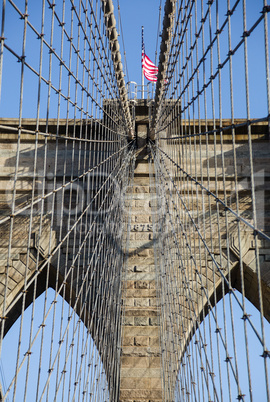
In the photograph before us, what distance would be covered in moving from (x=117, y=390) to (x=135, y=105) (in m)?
4.80

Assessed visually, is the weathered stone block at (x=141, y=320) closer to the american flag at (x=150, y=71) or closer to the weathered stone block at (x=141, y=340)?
the weathered stone block at (x=141, y=340)

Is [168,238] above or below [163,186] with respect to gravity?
below

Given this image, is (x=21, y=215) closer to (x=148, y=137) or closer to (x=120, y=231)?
(x=120, y=231)

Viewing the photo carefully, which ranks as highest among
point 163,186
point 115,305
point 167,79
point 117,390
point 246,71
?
point 167,79

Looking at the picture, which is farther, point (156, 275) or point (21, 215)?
point (21, 215)

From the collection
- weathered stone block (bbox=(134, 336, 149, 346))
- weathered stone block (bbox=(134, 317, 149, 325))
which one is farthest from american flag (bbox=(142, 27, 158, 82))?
weathered stone block (bbox=(134, 336, 149, 346))

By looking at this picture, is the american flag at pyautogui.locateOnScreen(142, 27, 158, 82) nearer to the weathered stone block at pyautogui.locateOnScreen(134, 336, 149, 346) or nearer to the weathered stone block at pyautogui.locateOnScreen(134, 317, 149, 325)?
the weathered stone block at pyautogui.locateOnScreen(134, 317, 149, 325)

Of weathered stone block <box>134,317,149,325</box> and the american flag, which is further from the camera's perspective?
the american flag

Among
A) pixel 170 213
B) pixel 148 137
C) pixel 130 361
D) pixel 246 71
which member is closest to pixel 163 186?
pixel 170 213

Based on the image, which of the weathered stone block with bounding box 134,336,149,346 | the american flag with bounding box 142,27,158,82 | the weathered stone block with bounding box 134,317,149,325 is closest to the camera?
the weathered stone block with bounding box 134,336,149,346

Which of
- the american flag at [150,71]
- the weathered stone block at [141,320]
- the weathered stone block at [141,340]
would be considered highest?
the american flag at [150,71]

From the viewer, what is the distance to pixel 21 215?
30.6 ft

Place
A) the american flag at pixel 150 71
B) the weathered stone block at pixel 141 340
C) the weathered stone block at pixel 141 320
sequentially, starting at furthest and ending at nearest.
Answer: the american flag at pixel 150 71 → the weathered stone block at pixel 141 320 → the weathered stone block at pixel 141 340

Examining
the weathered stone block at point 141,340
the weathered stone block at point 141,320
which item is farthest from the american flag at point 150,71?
the weathered stone block at point 141,340
